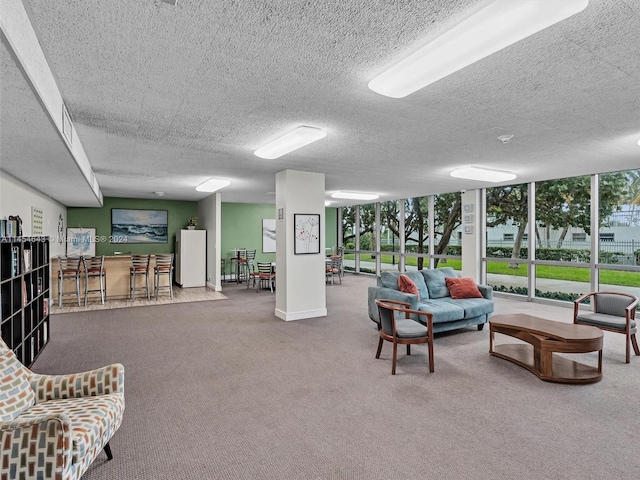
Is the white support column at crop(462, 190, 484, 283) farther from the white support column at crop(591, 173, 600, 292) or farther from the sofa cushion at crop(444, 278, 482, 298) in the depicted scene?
the sofa cushion at crop(444, 278, 482, 298)

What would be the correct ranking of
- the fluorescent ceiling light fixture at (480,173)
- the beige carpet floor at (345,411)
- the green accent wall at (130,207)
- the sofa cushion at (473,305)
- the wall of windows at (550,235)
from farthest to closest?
the green accent wall at (130,207)
the wall of windows at (550,235)
the fluorescent ceiling light fixture at (480,173)
the sofa cushion at (473,305)
the beige carpet floor at (345,411)

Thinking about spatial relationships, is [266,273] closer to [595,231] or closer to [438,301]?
[438,301]

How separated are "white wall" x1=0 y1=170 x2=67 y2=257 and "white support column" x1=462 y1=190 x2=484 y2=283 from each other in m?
8.52

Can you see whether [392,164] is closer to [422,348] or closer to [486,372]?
[422,348]

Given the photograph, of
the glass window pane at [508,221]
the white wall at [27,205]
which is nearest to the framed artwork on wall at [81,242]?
the white wall at [27,205]

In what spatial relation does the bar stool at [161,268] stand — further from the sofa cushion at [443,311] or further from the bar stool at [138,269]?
the sofa cushion at [443,311]

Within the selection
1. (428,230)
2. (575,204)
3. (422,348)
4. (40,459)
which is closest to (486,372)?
(422,348)

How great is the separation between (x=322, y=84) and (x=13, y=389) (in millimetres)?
2703

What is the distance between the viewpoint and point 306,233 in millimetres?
5938

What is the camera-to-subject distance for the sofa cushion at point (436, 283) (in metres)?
5.51

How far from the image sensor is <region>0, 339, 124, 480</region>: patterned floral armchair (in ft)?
5.00

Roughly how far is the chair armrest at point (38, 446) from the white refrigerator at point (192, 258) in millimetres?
8298

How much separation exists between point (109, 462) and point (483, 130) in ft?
13.7

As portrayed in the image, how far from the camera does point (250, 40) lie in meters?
2.04
